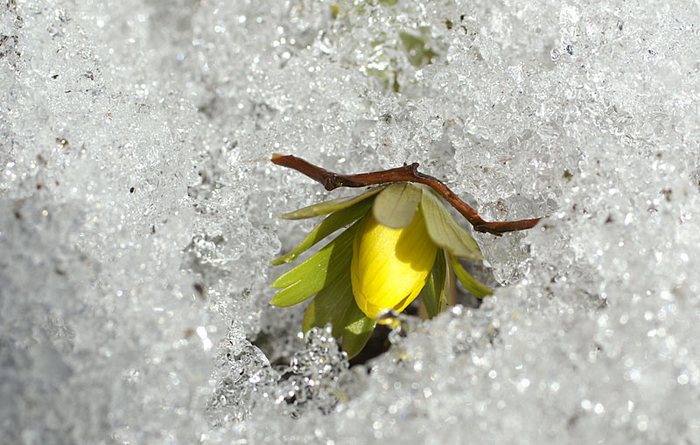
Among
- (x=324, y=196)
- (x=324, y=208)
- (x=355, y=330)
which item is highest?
(x=324, y=208)

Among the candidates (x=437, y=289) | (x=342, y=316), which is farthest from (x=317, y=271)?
(x=437, y=289)

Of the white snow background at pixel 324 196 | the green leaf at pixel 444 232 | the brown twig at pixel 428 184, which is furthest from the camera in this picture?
the brown twig at pixel 428 184

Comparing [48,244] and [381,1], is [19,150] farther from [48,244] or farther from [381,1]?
[381,1]

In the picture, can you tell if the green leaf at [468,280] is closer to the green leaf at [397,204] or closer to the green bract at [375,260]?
the green bract at [375,260]

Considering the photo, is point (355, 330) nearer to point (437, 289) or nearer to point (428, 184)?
point (437, 289)

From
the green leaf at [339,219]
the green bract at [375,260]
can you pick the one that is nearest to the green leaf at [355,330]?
the green bract at [375,260]

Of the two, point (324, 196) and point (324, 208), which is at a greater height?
point (324, 208)

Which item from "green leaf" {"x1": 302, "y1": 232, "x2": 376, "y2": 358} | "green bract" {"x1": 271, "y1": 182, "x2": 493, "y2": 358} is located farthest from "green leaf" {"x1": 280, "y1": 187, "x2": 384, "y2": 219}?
"green leaf" {"x1": 302, "y1": 232, "x2": 376, "y2": 358}
